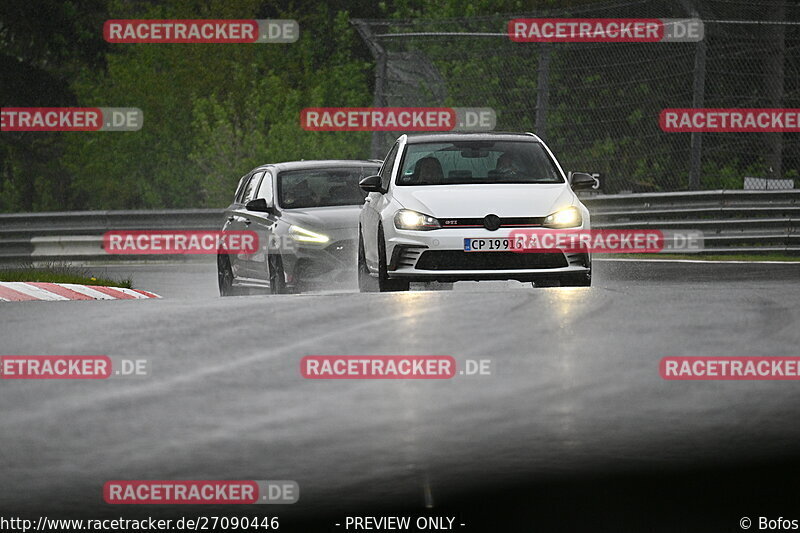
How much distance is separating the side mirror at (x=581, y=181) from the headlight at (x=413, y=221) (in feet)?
5.61

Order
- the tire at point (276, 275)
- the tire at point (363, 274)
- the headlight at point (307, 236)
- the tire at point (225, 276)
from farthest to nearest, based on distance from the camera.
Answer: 1. the tire at point (225, 276)
2. the tire at point (276, 275)
3. the headlight at point (307, 236)
4. the tire at point (363, 274)

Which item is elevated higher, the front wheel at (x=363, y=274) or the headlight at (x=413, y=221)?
the headlight at (x=413, y=221)

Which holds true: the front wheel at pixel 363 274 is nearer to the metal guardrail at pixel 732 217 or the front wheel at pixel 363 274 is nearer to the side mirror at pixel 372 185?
the side mirror at pixel 372 185

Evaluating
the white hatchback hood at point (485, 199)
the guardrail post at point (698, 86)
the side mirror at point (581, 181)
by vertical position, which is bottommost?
the white hatchback hood at point (485, 199)

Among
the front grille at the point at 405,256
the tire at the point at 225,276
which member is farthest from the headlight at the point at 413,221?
the tire at the point at 225,276

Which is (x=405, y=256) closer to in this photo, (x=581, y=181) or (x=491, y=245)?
(x=491, y=245)

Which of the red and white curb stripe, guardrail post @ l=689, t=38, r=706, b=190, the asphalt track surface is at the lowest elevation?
the asphalt track surface

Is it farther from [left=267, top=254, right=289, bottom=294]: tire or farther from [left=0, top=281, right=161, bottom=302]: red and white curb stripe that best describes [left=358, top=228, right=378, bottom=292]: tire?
[left=0, top=281, right=161, bottom=302]: red and white curb stripe

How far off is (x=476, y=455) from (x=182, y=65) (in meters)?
46.1

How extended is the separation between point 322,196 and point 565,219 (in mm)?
4449

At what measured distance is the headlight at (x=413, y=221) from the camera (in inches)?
546

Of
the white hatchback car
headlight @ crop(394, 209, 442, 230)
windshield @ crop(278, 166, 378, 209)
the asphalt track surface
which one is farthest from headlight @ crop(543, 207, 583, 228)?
windshield @ crop(278, 166, 378, 209)

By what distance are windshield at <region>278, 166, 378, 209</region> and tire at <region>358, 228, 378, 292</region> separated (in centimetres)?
180

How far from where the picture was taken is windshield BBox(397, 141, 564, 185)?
48.7ft
